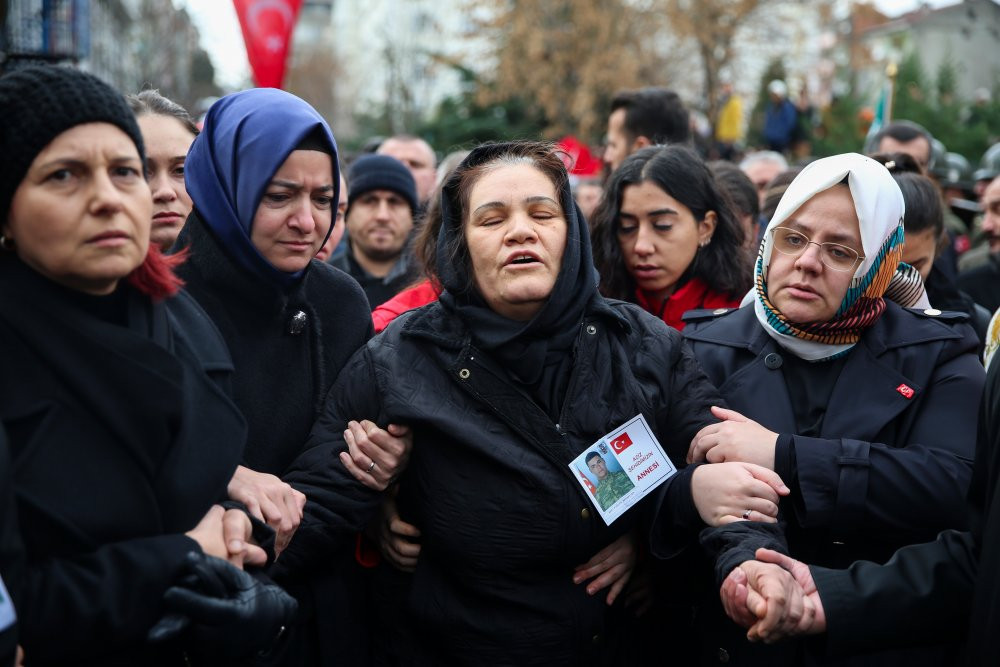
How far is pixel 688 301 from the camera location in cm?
447

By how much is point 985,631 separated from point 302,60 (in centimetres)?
5948

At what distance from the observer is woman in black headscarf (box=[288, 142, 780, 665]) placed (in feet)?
9.79

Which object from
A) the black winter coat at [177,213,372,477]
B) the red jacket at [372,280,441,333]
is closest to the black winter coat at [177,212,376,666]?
the black winter coat at [177,213,372,477]

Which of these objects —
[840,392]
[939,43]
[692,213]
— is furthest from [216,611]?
[939,43]

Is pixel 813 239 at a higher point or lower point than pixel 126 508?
higher

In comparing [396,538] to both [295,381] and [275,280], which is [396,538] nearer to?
[295,381]

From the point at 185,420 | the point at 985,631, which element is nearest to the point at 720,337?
the point at 985,631

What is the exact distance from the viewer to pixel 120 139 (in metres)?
2.27

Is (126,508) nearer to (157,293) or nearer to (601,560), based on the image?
(157,293)

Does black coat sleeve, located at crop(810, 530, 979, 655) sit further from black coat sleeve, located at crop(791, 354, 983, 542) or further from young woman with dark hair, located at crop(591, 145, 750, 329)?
young woman with dark hair, located at crop(591, 145, 750, 329)

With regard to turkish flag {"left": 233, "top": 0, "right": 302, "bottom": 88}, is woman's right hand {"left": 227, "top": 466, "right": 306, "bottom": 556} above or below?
below

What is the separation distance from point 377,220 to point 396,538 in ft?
11.8

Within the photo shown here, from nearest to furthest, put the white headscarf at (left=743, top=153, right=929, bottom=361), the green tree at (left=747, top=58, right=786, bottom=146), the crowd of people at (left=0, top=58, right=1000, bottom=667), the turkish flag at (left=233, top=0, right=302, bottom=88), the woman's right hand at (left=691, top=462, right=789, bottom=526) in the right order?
the crowd of people at (left=0, top=58, right=1000, bottom=667), the woman's right hand at (left=691, top=462, right=789, bottom=526), the white headscarf at (left=743, top=153, right=929, bottom=361), the turkish flag at (left=233, top=0, right=302, bottom=88), the green tree at (left=747, top=58, right=786, bottom=146)


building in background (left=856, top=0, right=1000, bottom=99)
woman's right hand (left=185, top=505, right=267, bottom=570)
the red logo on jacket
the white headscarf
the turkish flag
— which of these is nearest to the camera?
woman's right hand (left=185, top=505, right=267, bottom=570)
